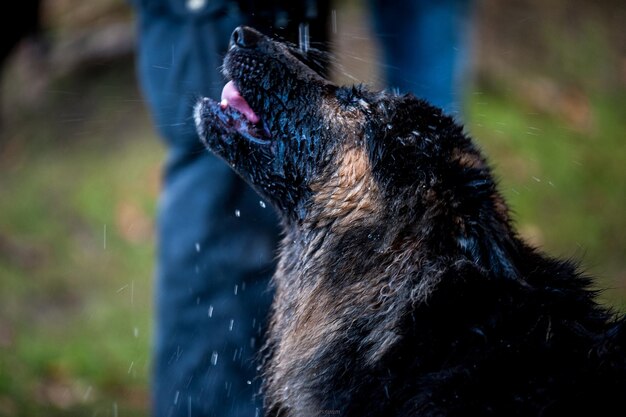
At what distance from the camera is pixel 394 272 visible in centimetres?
229

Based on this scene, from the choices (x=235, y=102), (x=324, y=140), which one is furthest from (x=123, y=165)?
(x=324, y=140)

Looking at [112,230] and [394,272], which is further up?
[394,272]

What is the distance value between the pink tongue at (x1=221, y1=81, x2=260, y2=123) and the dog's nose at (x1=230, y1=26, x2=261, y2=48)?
138mm

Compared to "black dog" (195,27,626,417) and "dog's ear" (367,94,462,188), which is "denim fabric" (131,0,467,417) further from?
"dog's ear" (367,94,462,188)

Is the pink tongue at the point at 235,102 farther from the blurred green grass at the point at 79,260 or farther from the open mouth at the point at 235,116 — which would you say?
the blurred green grass at the point at 79,260

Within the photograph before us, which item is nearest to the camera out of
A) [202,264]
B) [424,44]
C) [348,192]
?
[348,192]

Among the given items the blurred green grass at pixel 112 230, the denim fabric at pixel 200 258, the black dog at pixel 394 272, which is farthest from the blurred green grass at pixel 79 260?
the black dog at pixel 394 272

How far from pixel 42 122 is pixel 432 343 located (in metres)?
5.76

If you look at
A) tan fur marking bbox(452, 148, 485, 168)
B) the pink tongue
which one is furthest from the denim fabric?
tan fur marking bbox(452, 148, 485, 168)

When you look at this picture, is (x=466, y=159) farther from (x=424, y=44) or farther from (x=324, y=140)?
(x=424, y=44)

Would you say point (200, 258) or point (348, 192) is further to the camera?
point (200, 258)

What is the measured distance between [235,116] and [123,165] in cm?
418

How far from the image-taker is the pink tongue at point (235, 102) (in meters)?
2.61

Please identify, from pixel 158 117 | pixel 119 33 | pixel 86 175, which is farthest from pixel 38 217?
pixel 158 117
